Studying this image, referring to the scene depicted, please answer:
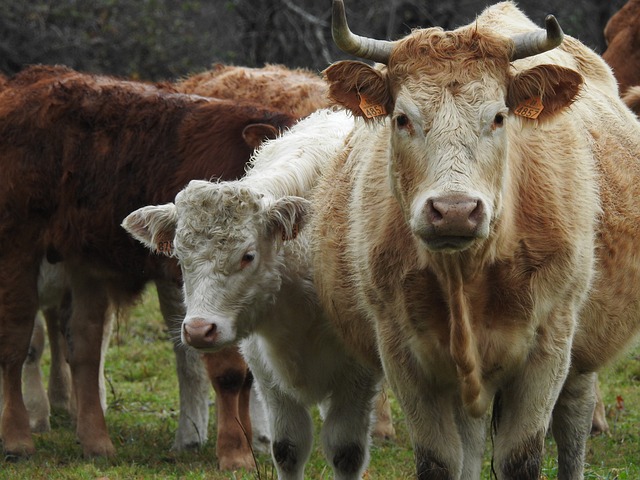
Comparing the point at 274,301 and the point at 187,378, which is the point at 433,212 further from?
the point at 187,378

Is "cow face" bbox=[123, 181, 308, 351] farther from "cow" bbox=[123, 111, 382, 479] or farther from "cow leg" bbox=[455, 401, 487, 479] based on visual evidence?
"cow leg" bbox=[455, 401, 487, 479]

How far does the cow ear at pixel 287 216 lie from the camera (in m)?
6.43

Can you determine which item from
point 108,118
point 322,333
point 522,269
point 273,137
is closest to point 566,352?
point 522,269

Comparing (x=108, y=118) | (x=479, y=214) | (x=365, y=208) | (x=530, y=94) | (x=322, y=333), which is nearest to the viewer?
(x=479, y=214)

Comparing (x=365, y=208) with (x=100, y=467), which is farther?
(x=100, y=467)

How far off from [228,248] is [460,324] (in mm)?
1425

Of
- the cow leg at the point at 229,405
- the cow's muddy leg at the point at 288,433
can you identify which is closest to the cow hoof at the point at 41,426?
the cow leg at the point at 229,405

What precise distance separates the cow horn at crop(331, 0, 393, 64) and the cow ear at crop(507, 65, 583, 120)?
23.1 inches

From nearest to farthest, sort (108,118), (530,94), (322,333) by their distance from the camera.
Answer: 1. (530,94)
2. (322,333)
3. (108,118)

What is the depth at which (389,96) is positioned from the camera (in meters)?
5.57

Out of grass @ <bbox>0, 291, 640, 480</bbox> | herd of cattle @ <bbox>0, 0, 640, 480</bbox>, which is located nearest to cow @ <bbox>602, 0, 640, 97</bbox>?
grass @ <bbox>0, 291, 640, 480</bbox>

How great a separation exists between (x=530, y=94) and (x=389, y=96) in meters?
0.62

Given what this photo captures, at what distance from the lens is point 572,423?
264 inches

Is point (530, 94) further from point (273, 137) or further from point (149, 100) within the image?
point (149, 100)
